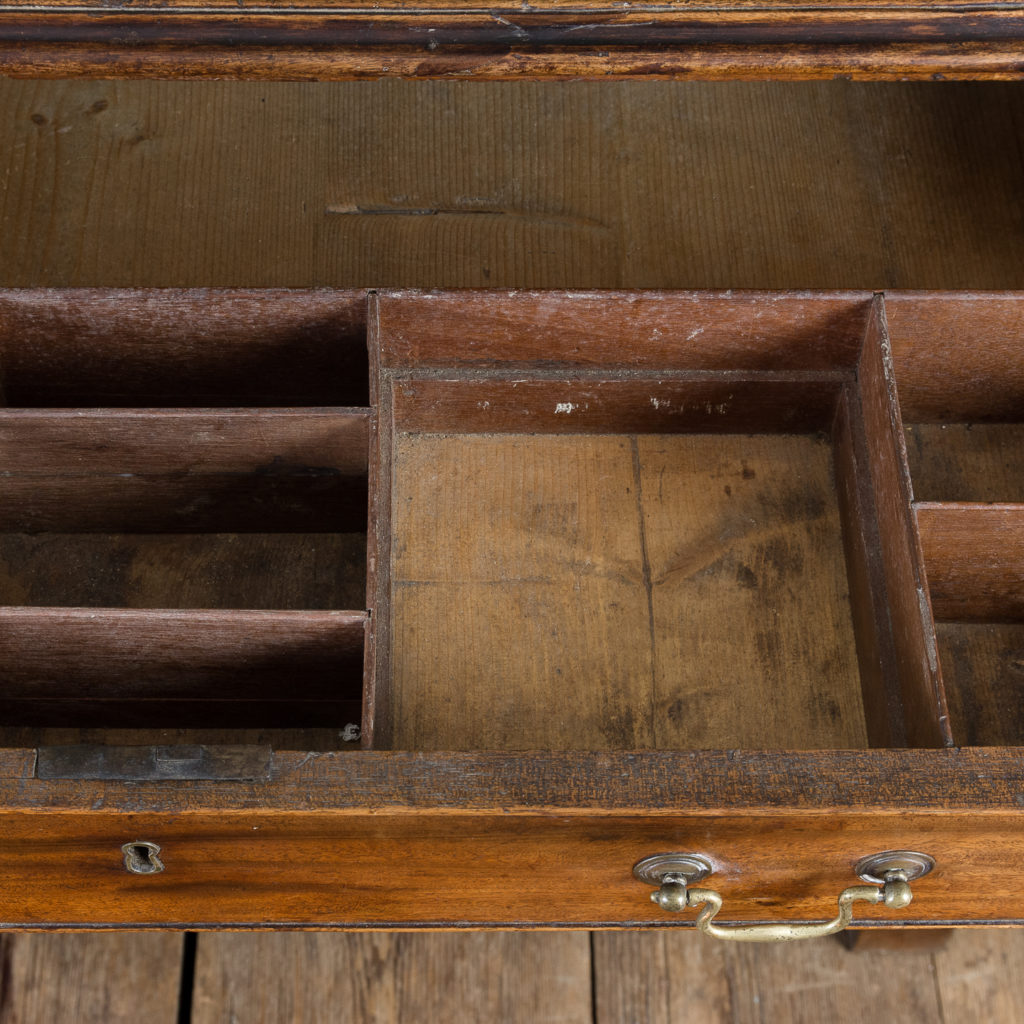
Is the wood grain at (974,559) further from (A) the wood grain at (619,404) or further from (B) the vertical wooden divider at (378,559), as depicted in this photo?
(B) the vertical wooden divider at (378,559)

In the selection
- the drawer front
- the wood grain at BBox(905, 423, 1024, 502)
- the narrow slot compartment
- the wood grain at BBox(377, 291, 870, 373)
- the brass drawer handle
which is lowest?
the brass drawer handle

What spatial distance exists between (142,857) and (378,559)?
32 cm

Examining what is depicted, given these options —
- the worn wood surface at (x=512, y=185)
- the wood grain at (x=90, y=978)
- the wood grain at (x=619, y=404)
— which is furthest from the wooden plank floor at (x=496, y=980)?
the worn wood surface at (x=512, y=185)

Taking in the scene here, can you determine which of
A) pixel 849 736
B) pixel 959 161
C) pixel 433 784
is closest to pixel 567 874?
pixel 433 784

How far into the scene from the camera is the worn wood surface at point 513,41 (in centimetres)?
110

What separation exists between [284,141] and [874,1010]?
4.45ft

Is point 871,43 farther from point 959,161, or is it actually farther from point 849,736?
point 849,736

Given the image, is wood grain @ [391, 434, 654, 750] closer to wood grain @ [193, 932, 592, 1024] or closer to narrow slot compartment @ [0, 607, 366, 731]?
narrow slot compartment @ [0, 607, 366, 731]

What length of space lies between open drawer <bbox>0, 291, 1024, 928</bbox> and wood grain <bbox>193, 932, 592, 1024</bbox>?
15.9 inches

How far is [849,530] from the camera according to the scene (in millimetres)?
1234

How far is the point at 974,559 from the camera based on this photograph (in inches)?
46.2

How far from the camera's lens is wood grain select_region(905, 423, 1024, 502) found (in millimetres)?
1286

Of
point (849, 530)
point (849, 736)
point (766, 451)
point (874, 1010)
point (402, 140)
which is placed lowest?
point (874, 1010)

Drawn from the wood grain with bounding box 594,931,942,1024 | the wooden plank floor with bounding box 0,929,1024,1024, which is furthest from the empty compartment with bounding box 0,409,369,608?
the wood grain with bounding box 594,931,942,1024
